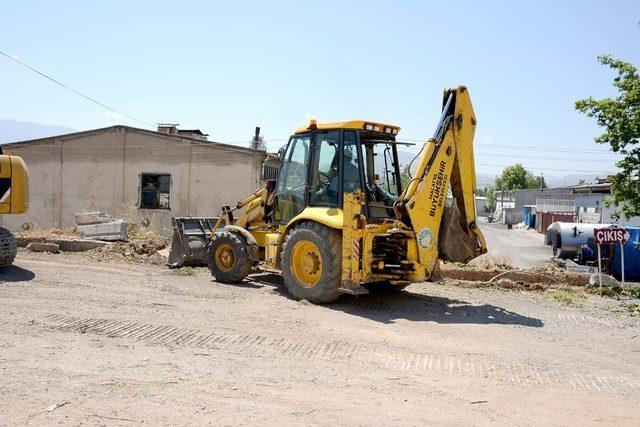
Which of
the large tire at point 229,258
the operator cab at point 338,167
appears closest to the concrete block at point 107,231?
the large tire at point 229,258

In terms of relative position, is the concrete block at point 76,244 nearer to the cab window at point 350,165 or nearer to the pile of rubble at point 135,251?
the pile of rubble at point 135,251

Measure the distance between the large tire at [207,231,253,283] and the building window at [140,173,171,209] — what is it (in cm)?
1283

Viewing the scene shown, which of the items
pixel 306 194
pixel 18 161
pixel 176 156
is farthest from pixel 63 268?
pixel 176 156

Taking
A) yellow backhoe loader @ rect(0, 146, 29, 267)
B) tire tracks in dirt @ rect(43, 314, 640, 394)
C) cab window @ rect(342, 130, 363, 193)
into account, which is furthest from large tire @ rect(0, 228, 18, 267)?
cab window @ rect(342, 130, 363, 193)

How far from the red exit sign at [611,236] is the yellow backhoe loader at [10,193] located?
11720 millimetres

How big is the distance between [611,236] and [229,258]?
26.5ft

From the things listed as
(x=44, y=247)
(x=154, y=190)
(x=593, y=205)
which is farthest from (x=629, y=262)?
(x=593, y=205)

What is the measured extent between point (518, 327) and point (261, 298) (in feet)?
13.2

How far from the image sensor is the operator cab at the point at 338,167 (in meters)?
9.52

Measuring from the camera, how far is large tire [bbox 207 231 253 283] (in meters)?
11.0

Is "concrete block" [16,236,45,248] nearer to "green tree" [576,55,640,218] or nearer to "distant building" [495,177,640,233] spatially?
"green tree" [576,55,640,218]

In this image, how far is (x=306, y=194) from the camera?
10.0 metres

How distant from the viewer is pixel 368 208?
9562mm

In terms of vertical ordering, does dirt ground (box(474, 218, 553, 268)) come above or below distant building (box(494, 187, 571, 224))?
below
